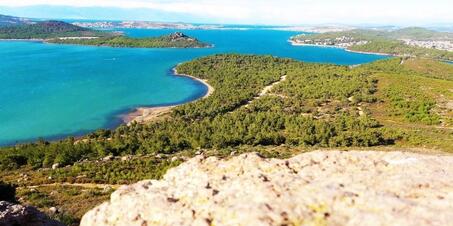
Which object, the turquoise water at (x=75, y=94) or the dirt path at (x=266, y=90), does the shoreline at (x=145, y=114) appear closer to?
the turquoise water at (x=75, y=94)

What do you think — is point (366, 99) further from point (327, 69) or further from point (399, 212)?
point (399, 212)

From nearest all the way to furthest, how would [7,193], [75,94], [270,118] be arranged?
[7,193], [270,118], [75,94]

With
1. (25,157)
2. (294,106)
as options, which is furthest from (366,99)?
(25,157)

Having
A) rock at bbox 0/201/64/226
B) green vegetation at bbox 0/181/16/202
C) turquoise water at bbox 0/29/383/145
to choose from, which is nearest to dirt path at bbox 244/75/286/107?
turquoise water at bbox 0/29/383/145

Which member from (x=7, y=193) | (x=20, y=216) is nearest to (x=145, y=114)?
(x=7, y=193)

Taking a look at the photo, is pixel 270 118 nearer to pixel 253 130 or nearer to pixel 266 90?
pixel 253 130

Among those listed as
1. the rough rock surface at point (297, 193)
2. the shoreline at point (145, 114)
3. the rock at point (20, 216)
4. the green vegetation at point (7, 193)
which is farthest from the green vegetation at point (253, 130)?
the rough rock surface at point (297, 193)

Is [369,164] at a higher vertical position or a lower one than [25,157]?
higher
